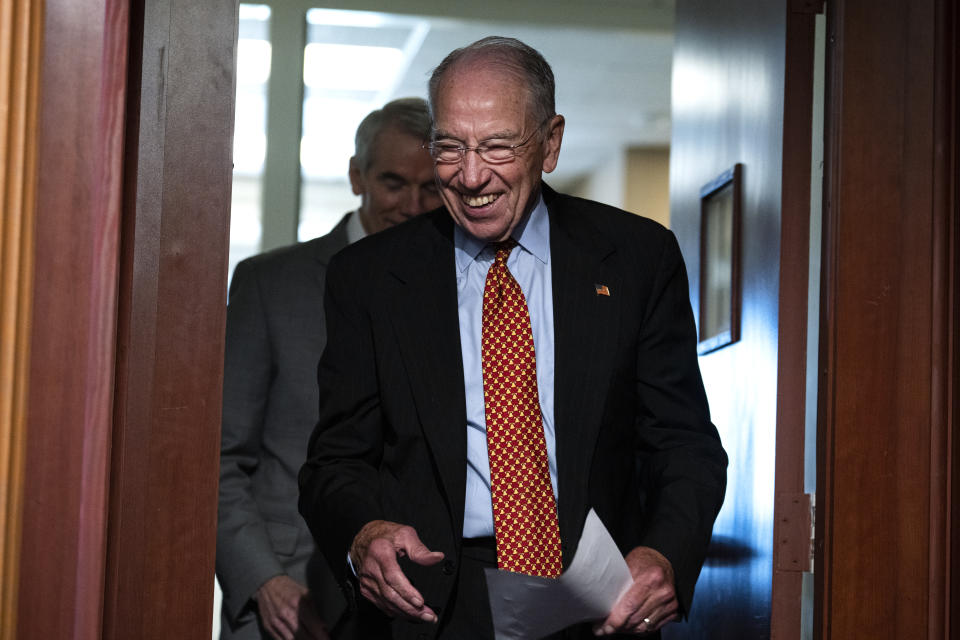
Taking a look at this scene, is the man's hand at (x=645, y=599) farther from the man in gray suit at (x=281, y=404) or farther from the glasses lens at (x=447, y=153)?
the man in gray suit at (x=281, y=404)

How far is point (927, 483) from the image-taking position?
2.41m

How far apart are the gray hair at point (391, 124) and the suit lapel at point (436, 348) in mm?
1153

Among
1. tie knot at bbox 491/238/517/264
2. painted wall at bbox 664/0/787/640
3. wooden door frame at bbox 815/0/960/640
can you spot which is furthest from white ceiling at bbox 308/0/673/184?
wooden door frame at bbox 815/0/960/640

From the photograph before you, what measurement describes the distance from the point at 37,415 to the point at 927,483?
1562 millimetres

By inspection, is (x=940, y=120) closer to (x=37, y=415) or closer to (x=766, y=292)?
(x=766, y=292)

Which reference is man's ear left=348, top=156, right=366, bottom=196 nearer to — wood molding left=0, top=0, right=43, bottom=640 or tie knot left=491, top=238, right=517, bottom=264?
tie knot left=491, top=238, right=517, bottom=264

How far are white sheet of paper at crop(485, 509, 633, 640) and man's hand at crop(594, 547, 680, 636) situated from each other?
0.09 feet

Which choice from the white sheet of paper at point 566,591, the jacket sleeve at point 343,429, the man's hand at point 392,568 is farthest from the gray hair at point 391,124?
the white sheet of paper at point 566,591

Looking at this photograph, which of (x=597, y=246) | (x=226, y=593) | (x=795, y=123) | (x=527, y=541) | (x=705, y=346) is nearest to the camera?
(x=527, y=541)

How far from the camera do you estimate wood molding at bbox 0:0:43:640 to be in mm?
1614

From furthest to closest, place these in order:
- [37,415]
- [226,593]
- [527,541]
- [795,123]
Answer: [226,593] < [795,123] < [527,541] < [37,415]

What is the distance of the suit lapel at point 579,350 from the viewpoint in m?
2.37

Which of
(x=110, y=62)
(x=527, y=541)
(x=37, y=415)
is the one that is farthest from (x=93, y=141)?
(x=527, y=541)

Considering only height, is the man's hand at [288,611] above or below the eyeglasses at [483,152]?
below
